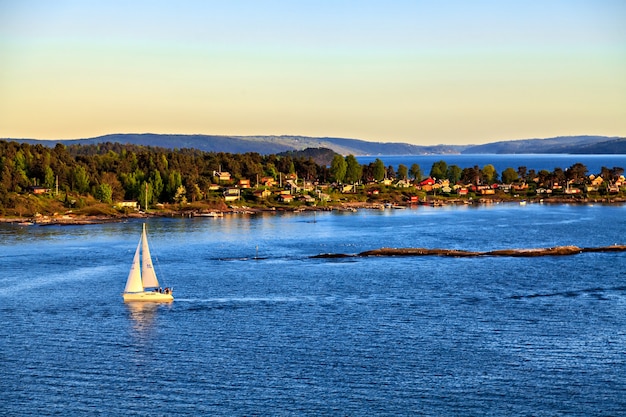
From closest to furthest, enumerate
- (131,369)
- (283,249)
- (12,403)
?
(12,403)
(131,369)
(283,249)

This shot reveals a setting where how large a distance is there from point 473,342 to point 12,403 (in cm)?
1810

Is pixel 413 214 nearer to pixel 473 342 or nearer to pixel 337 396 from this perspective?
pixel 473 342

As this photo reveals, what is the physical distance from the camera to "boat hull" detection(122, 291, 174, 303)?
43781mm

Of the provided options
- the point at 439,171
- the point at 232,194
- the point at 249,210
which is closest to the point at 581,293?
the point at 249,210

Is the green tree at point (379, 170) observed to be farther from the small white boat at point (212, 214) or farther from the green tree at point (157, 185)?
the small white boat at point (212, 214)

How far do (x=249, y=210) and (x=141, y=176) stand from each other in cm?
1621

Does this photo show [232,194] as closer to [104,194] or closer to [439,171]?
[104,194]

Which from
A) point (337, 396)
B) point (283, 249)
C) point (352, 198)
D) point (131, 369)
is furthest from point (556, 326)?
point (352, 198)

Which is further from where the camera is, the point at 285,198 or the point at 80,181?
the point at 285,198

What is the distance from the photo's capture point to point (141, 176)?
113625mm

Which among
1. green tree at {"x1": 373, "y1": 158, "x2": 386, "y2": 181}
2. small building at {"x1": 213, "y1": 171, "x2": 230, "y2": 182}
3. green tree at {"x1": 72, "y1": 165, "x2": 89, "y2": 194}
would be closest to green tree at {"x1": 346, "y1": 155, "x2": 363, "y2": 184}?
green tree at {"x1": 373, "y1": 158, "x2": 386, "y2": 181}

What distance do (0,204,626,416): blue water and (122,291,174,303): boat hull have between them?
2.97ft

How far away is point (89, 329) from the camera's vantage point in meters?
36.5

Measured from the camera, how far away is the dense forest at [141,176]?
10450 cm
